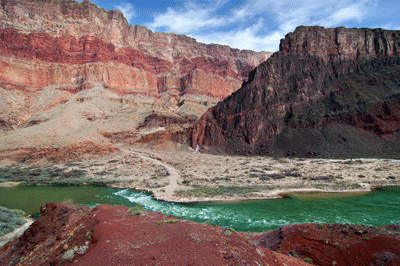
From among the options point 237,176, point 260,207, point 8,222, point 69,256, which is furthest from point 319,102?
point 8,222

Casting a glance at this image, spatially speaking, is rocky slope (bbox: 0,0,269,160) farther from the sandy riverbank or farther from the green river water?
the green river water

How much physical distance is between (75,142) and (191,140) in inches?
1012

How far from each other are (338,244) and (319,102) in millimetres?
45221

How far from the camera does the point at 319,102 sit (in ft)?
150

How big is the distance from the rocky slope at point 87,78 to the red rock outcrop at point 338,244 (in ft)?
140

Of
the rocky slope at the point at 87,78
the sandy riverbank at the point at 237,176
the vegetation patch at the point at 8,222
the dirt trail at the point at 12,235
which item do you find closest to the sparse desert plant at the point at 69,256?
the dirt trail at the point at 12,235

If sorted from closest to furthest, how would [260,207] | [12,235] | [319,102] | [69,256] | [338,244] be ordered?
1. [69,256]
2. [338,244]
3. [12,235]
4. [260,207]
5. [319,102]

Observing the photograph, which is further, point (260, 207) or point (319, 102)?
point (319, 102)

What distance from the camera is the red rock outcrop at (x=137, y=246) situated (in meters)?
4.64

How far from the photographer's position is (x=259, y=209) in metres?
17.2

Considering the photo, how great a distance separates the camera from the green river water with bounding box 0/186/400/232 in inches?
584

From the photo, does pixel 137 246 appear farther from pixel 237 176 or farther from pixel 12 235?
pixel 237 176

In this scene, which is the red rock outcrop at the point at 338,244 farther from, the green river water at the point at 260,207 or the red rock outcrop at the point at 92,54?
the red rock outcrop at the point at 92,54

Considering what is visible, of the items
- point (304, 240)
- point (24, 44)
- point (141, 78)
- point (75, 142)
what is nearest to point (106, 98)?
point (141, 78)
